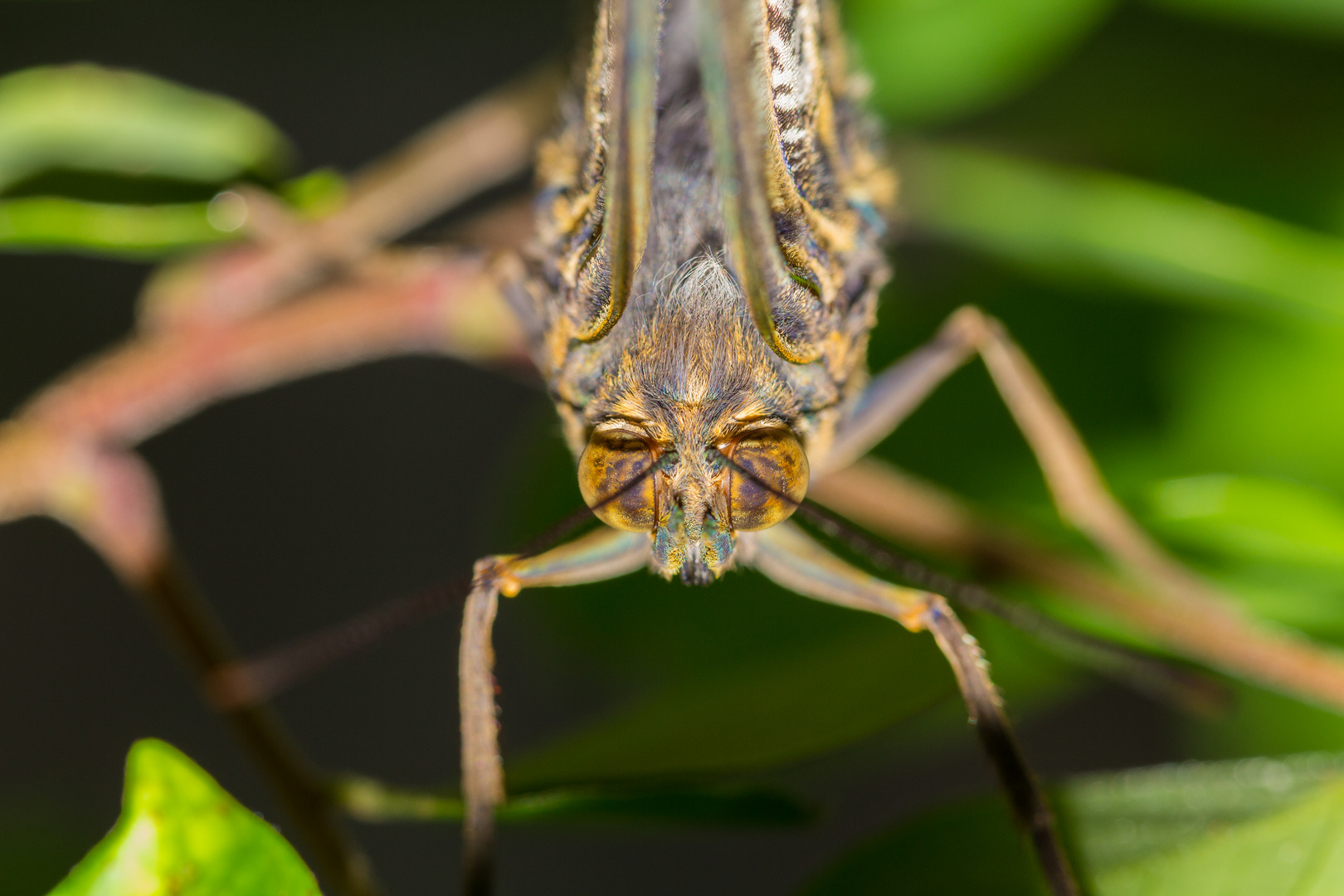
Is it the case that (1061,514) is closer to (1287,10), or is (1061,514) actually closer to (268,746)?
(1287,10)

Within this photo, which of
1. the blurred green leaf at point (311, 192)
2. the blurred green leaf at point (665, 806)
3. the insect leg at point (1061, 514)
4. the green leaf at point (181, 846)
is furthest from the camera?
the blurred green leaf at point (311, 192)

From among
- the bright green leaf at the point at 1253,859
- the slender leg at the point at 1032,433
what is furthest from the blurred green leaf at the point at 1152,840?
the slender leg at the point at 1032,433

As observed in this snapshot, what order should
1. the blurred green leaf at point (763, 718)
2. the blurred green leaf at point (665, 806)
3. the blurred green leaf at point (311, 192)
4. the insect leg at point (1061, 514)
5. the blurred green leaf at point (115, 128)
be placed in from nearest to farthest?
1. the blurred green leaf at point (665, 806)
2. the blurred green leaf at point (763, 718)
3. the insect leg at point (1061, 514)
4. the blurred green leaf at point (311, 192)
5. the blurred green leaf at point (115, 128)

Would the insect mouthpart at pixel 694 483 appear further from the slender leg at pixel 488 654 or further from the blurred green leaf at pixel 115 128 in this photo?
the blurred green leaf at pixel 115 128

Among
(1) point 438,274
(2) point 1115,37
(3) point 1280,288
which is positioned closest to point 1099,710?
(2) point 1115,37

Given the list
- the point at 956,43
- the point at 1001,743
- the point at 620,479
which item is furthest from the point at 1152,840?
the point at 956,43

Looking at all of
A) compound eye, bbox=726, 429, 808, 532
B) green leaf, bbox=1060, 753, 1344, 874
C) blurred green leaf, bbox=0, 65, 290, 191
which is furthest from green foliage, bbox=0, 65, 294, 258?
green leaf, bbox=1060, 753, 1344, 874

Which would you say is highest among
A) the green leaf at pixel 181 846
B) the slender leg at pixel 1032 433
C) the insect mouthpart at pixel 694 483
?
the slender leg at pixel 1032 433
